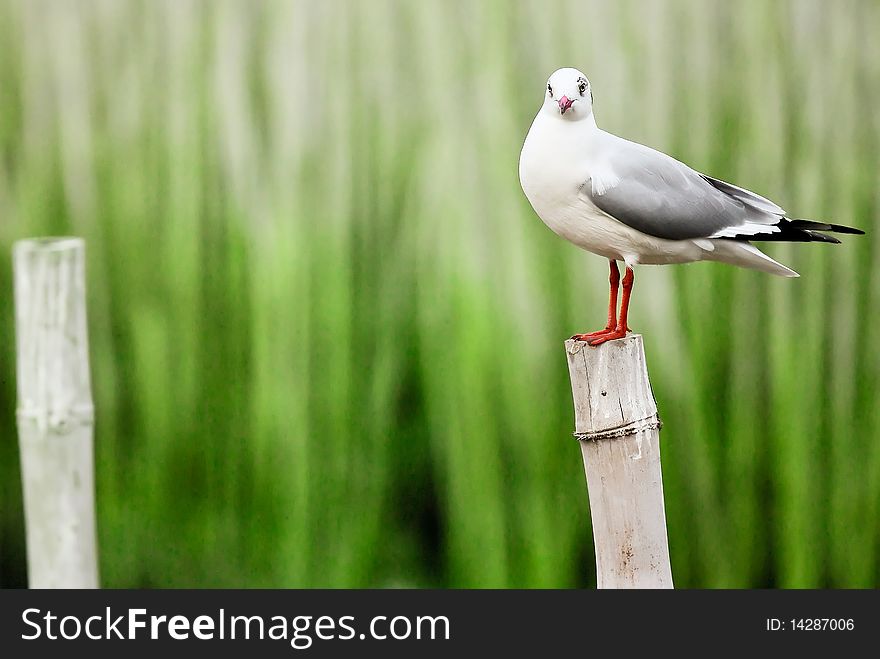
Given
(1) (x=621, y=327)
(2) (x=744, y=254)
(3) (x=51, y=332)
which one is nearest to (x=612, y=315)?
(1) (x=621, y=327)

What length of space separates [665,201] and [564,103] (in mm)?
150

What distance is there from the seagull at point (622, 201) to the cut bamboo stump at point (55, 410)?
21.1 inches

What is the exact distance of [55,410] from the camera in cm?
110

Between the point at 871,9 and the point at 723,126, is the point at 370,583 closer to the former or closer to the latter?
the point at 723,126

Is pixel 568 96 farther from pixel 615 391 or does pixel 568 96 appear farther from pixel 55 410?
pixel 55 410

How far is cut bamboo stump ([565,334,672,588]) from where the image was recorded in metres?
0.97

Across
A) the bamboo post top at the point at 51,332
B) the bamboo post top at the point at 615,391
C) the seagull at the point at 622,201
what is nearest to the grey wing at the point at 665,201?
the seagull at the point at 622,201

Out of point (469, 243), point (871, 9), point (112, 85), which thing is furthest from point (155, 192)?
point (871, 9)

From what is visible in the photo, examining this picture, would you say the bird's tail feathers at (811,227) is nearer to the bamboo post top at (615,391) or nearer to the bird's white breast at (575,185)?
the bird's white breast at (575,185)

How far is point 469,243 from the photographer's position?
1.44 metres

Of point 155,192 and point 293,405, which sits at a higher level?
point 155,192

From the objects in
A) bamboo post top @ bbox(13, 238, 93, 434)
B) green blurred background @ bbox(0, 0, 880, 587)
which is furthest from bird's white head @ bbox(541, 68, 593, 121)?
bamboo post top @ bbox(13, 238, 93, 434)

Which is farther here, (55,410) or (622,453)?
(55,410)

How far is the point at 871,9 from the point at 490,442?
89cm
